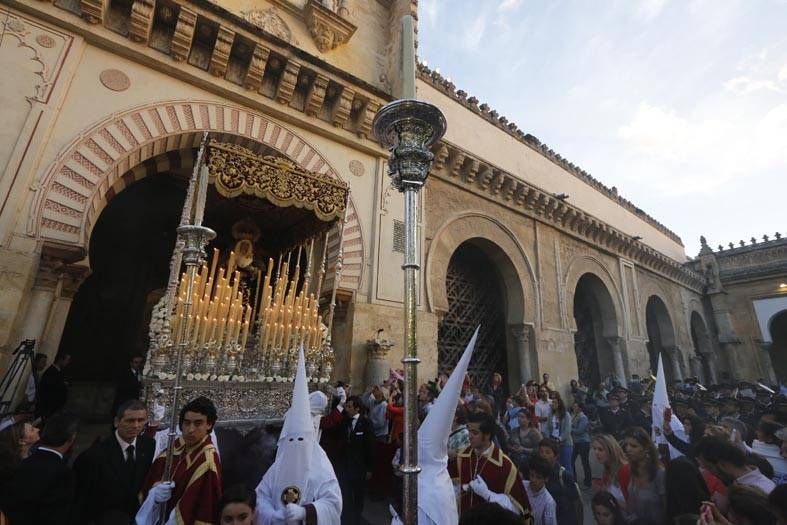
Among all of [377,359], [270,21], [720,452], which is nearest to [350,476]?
[377,359]

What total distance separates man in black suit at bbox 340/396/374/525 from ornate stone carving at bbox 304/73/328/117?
4.63 meters

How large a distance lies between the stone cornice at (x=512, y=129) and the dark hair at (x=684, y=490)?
318 inches

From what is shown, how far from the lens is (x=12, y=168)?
3.96m

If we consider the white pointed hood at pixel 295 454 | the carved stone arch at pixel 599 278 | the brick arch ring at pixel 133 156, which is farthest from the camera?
the carved stone arch at pixel 599 278

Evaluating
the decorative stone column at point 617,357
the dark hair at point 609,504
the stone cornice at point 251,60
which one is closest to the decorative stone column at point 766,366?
the decorative stone column at point 617,357

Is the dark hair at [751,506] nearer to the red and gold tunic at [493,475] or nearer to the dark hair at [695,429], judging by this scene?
the red and gold tunic at [493,475]

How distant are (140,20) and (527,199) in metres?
8.49

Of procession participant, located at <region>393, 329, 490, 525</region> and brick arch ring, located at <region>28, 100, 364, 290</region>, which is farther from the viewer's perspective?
brick arch ring, located at <region>28, 100, 364, 290</region>

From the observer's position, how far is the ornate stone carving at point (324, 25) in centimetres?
656

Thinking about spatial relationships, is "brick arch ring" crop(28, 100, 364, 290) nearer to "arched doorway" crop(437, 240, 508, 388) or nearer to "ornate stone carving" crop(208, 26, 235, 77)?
"ornate stone carving" crop(208, 26, 235, 77)

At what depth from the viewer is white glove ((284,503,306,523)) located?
71.8 inches

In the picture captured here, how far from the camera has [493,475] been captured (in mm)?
2354

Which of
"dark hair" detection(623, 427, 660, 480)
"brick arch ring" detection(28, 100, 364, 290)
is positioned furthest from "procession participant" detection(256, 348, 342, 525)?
"brick arch ring" detection(28, 100, 364, 290)

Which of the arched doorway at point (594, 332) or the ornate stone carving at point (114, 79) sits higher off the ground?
the ornate stone carving at point (114, 79)
